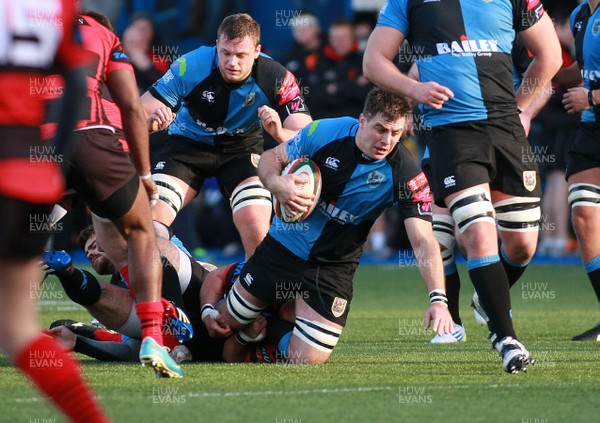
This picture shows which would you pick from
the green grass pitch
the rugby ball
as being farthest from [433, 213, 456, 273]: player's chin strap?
the rugby ball

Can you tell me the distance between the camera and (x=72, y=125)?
4188 millimetres

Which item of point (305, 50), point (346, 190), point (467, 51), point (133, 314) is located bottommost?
point (305, 50)

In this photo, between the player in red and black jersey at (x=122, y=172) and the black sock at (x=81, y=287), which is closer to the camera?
the player in red and black jersey at (x=122, y=172)

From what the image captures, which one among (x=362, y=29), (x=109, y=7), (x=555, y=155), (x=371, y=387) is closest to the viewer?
(x=371, y=387)

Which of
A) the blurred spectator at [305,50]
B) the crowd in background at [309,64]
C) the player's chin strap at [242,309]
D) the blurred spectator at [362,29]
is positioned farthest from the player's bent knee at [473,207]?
the blurred spectator at [362,29]

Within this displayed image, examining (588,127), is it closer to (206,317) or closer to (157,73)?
(206,317)

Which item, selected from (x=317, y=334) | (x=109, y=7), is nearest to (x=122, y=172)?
(x=317, y=334)

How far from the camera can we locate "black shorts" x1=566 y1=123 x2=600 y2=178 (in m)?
8.58

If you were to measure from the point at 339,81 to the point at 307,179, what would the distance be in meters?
9.56

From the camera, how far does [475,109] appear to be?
265 inches

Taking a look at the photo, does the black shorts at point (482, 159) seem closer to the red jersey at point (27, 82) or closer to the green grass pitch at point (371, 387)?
the green grass pitch at point (371, 387)

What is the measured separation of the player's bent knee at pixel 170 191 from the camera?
899 cm

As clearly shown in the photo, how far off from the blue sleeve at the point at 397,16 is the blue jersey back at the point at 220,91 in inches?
81.9

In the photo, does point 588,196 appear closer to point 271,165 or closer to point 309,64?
point 271,165
